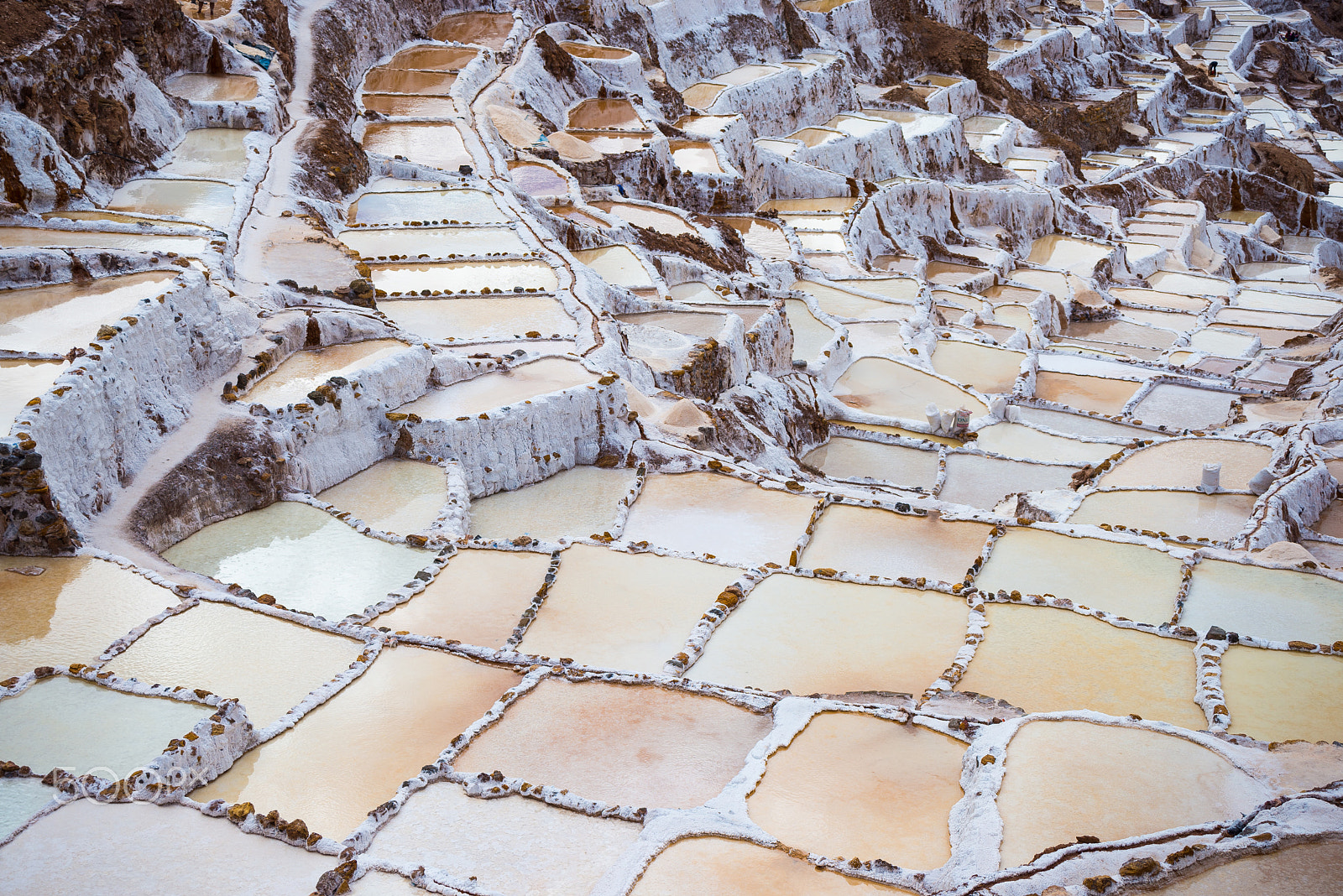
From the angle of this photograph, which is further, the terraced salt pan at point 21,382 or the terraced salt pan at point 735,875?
the terraced salt pan at point 21,382

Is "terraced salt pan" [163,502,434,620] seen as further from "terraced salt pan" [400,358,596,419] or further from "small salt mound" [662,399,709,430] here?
"small salt mound" [662,399,709,430]

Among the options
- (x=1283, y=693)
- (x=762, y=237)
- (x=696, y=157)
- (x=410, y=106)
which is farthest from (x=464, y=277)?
(x=1283, y=693)

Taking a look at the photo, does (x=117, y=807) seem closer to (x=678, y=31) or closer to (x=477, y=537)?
(x=477, y=537)

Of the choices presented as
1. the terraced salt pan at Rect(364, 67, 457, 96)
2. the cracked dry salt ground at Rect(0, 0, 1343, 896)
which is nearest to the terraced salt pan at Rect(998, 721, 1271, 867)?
the cracked dry salt ground at Rect(0, 0, 1343, 896)

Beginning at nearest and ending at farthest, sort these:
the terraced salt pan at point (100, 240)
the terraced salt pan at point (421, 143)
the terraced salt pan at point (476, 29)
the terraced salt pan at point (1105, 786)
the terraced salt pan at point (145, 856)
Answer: the terraced salt pan at point (145, 856)
the terraced salt pan at point (1105, 786)
the terraced salt pan at point (100, 240)
the terraced salt pan at point (421, 143)
the terraced salt pan at point (476, 29)

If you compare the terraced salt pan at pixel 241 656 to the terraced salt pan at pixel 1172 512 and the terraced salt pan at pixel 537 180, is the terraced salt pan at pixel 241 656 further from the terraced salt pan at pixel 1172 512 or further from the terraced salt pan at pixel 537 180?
the terraced salt pan at pixel 537 180

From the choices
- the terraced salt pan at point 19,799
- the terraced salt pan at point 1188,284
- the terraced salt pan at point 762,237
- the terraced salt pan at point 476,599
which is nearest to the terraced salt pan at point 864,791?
the terraced salt pan at point 476,599

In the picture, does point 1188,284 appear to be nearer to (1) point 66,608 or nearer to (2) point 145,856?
(1) point 66,608

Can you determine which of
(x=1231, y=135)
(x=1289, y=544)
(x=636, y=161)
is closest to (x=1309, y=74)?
(x=1231, y=135)
